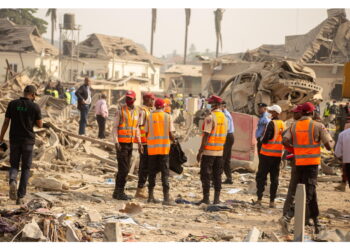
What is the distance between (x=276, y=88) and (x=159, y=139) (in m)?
8.07

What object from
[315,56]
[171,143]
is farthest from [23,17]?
[171,143]

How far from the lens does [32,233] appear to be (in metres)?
6.58

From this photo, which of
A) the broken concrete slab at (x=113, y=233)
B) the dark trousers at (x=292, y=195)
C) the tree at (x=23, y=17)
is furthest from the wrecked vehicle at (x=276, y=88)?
the tree at (x=23, y=17)

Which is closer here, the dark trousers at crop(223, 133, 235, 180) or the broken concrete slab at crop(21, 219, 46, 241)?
the broken concrete slab at crop(21, 219, 46, 241)

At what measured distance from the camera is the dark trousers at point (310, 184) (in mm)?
7961

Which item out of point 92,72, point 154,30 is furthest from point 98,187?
point 154,30

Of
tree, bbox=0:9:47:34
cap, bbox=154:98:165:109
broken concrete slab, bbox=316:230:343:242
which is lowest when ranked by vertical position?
broken concrete slab, bbox=316:230:343:242

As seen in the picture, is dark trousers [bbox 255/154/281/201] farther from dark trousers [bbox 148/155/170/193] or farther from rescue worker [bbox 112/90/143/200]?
rescue worker [bbox 112/90/143/200]

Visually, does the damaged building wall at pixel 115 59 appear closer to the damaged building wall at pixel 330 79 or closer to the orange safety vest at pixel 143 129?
the damaged building wall at pixel 330 79

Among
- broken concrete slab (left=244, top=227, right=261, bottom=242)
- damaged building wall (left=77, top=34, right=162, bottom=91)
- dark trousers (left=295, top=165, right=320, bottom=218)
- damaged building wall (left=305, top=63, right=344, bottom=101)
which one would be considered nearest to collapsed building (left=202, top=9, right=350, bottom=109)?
damaged building wall (left=305, top=63, right=344, bottom=101)

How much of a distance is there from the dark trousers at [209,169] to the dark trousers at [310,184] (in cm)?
194

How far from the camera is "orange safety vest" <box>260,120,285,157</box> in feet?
31.8

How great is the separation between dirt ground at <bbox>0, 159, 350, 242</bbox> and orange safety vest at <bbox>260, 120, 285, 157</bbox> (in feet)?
3.06

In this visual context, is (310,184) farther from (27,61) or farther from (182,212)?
(27,61)
